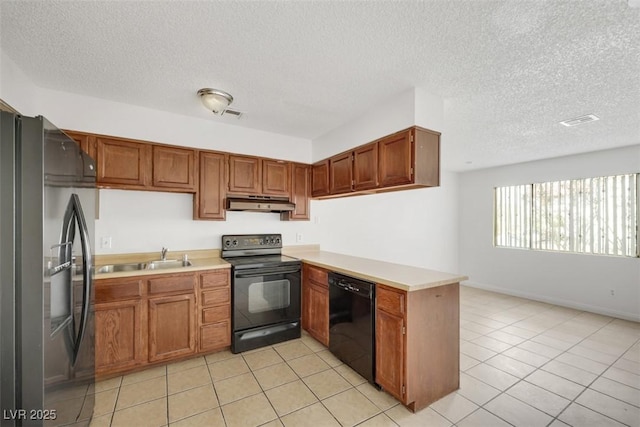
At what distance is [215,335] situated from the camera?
2.75m

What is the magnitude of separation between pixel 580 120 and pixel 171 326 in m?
4.83

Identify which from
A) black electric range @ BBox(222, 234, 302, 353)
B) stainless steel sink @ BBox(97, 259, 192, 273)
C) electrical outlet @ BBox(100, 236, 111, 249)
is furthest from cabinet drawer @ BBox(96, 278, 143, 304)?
black electric range @ BBox(222, 234, 302, 353)

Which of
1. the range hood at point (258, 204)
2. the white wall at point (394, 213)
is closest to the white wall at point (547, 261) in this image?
the white wall at point (394, 213)

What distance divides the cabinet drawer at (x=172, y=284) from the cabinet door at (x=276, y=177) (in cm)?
137

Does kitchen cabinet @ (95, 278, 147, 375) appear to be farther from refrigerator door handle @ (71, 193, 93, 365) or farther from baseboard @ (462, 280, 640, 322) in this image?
baseboard @ (462, 280, 640, 322)

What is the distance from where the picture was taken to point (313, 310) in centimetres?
306

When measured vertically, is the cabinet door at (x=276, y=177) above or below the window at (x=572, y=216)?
above

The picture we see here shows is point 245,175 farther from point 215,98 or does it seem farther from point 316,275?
point 316,275

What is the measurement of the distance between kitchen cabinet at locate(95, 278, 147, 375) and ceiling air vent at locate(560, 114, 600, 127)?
4768 millimetres

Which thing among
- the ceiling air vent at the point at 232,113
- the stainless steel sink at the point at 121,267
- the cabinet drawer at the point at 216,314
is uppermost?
the ceiling air vent at the point at 232,113

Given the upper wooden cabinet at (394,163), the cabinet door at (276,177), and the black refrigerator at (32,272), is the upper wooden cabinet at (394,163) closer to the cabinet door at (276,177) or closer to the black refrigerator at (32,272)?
the cabinet door at (276,177)

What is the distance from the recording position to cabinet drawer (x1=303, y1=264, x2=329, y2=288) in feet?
9.41

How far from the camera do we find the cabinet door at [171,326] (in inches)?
97.3

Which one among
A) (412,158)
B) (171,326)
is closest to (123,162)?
(171,326)
